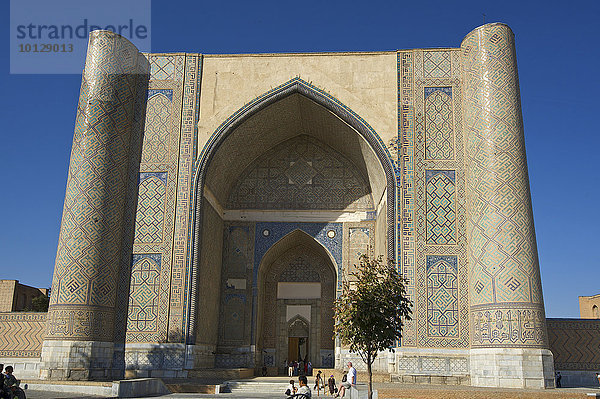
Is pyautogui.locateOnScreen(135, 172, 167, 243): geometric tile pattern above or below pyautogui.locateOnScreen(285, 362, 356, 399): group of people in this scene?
above

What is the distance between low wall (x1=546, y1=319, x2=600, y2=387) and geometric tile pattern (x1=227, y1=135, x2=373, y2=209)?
156 inches

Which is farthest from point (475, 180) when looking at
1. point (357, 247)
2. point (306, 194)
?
point (306, 194)

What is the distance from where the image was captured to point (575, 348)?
8812 mm

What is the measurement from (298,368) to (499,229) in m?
5.06

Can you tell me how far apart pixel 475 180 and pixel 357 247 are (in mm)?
2864

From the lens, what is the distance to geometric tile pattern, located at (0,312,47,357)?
9.27m

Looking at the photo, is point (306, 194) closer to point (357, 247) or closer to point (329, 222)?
point (329, 222)

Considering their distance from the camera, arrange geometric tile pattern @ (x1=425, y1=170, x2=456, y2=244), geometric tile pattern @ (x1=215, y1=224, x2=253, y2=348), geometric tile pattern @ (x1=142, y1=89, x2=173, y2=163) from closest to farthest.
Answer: geometric tile pattern @ (x1=425, y1=170, x2=456, y2=244), geometric tile pattern @ (x1=142, y1=89, x2=173, y2=163), geometric tile pattern @ (x1=215, y1=224, x2=253, y2=348)

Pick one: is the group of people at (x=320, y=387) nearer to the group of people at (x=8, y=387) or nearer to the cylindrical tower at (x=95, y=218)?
the group of people at (x=8, y=387)

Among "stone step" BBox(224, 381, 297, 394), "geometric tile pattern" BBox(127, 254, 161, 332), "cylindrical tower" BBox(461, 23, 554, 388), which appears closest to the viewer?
"cylindrical tower" BBox(461, 23, 554, 388)

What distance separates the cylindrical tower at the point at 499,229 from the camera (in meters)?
7.82

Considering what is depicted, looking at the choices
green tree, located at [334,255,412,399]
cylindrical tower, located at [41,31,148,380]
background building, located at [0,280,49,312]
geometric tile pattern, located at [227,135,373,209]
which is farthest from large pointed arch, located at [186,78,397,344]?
background building, located at [0,280,49,312]

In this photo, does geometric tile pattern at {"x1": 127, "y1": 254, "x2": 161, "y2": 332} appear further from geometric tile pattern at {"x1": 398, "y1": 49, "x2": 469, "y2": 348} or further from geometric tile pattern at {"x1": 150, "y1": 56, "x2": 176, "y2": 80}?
geometric tile pattern at {"x1": 398, "y1": 49, "x2": 469, "y2": 348}

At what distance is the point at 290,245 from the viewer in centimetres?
1181
